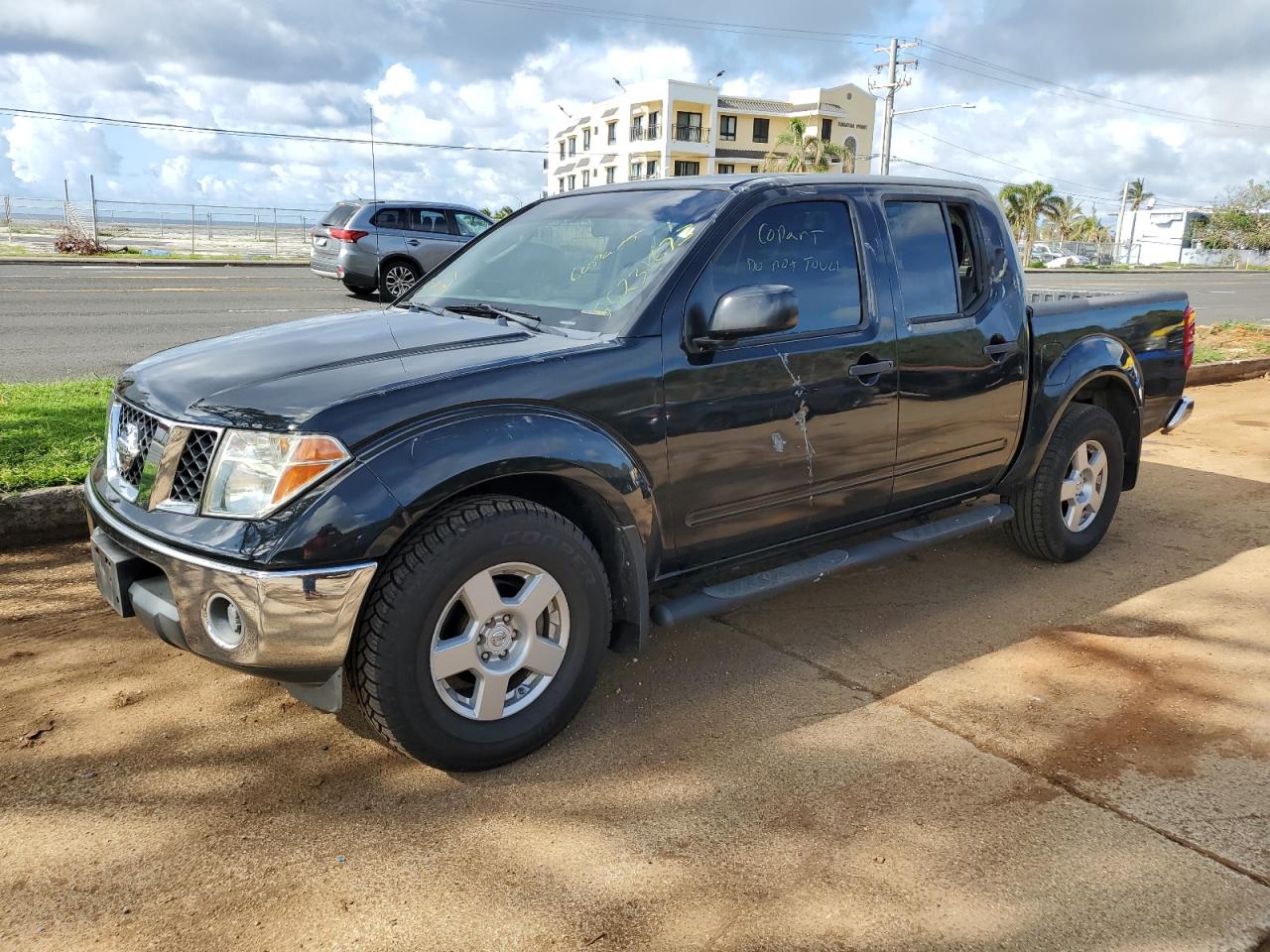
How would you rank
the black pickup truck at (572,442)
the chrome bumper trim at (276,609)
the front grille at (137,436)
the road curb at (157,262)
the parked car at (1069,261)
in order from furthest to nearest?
1. the parked car at (1069,261)
2. the road curb at (157,262)
3. the front grille at (137,436)
4. the black pickup truck at (572,442)
5. the chrome bumper trim at (276,609)

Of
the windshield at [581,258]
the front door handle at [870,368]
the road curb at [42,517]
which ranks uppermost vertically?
the windshield at [581,258]

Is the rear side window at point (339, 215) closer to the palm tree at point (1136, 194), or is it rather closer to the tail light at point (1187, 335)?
the tail light at point (1187, 335)

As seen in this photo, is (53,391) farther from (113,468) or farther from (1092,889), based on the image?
(1092,889)

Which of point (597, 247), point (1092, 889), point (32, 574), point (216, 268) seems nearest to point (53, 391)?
point (32, 574)

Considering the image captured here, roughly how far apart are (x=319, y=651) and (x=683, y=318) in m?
1.59

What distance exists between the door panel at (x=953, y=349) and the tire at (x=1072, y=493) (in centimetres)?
32

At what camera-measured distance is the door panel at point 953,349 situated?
4.16m

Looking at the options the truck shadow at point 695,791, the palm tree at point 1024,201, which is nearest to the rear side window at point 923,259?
the truck shadow at point 695,791

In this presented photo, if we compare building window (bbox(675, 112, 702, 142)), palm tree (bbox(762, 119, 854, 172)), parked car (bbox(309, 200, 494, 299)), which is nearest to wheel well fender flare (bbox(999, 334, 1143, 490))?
parked car (bbox(309, 200, 494, 299))

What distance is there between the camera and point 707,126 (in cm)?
6619

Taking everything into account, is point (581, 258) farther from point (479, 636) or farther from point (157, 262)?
point (157, 262)

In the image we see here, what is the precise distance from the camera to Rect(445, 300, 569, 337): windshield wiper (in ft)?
11.5

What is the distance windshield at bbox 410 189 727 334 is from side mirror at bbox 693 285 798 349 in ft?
0.90

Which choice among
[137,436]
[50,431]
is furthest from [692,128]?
[137,436]
